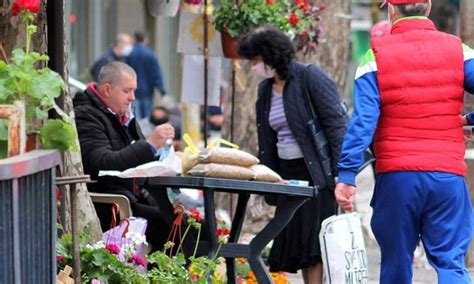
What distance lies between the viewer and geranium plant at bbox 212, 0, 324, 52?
939cm

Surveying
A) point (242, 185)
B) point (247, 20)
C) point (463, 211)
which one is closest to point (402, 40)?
point (463, 211)

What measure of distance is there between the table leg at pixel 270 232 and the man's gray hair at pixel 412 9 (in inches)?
56.2

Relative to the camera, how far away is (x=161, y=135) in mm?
7957

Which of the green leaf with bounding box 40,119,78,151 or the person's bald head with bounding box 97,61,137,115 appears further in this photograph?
the person's bald head with bounding box 97,61,137,115

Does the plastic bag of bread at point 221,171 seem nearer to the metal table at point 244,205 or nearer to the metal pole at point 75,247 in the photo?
the metal table at point 244,205

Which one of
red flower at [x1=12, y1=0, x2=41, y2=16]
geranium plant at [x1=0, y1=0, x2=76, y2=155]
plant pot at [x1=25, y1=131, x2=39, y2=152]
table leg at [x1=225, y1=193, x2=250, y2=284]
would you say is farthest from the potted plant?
plant pot at [x1=25, y1=131, x2=39, y2=152]

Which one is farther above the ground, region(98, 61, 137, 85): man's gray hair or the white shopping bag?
region(98, 61, 137, 85): man's gray hair

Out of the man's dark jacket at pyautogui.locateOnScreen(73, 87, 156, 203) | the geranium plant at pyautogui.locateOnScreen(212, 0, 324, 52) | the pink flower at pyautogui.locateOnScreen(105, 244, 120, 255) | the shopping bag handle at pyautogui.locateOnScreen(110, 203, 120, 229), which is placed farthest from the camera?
the geranium plant at pyautogui.locateOnScreen(212, 0, 324, 52)

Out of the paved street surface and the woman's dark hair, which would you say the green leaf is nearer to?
the woman's dark hair

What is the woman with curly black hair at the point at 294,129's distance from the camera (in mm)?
7973

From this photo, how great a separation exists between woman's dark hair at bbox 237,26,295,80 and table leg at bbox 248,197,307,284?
97 cm

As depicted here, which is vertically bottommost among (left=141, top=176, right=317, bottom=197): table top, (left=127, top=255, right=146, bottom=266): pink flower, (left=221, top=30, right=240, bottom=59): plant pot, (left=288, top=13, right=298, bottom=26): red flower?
(left=127, top=255, right=146, bottom=266): pink flower

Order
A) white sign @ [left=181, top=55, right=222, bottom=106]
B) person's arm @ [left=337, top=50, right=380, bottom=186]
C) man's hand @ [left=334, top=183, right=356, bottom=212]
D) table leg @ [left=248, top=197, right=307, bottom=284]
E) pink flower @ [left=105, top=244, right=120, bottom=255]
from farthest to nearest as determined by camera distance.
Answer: white sign @ [left=181, top=55, right=222, bottom=106] < table leg @ [left=248, top=197, right=307, bottom=284] < pink flower @ [left=105, top=244, right=120, bottom=255] < man's hand @ [left=334, top=183, right=356, bottom=212] < person's arm @ [left=337, top=50, right=380, bottom=186]

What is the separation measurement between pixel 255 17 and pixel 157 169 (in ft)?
7.90
